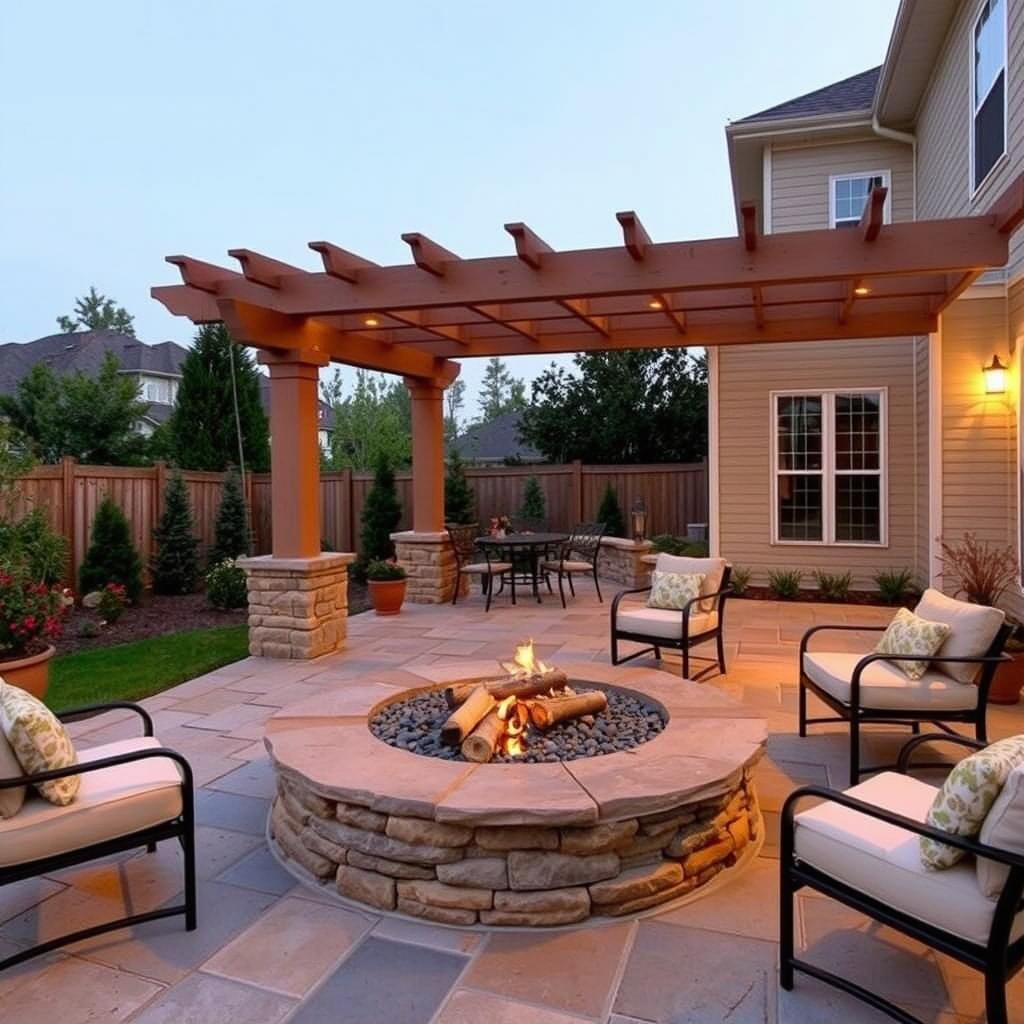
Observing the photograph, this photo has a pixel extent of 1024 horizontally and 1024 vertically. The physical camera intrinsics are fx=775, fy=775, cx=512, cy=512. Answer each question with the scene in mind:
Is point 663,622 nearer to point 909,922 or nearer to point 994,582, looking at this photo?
point 994,582

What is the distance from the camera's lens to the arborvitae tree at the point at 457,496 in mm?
12289

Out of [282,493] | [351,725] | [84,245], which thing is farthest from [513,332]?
[84,245]

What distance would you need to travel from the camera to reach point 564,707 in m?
3.63

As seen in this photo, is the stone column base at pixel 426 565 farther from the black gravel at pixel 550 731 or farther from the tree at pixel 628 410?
the tree at pixel 628 410

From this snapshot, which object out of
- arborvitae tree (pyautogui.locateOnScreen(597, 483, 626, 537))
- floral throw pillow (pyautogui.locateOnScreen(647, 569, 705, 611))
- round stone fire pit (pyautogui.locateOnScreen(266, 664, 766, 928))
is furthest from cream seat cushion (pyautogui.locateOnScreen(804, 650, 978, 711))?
arborvitae tree (pyautogui.locateOnScreen(597, 483, 626, 537))

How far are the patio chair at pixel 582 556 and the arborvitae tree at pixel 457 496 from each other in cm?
210

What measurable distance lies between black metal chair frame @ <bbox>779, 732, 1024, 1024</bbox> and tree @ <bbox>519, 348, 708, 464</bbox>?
13.9m

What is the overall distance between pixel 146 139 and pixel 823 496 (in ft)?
55.2

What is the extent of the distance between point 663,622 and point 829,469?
4.76m

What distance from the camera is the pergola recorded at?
489 centimetres

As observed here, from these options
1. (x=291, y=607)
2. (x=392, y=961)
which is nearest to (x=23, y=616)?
(x=291, y=607)

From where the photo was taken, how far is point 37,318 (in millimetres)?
55031

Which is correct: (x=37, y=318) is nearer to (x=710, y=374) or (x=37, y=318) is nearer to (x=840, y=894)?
(x=710, y=374)

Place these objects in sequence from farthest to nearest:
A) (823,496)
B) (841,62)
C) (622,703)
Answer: (841,62)
(823,496)
(622,703)
